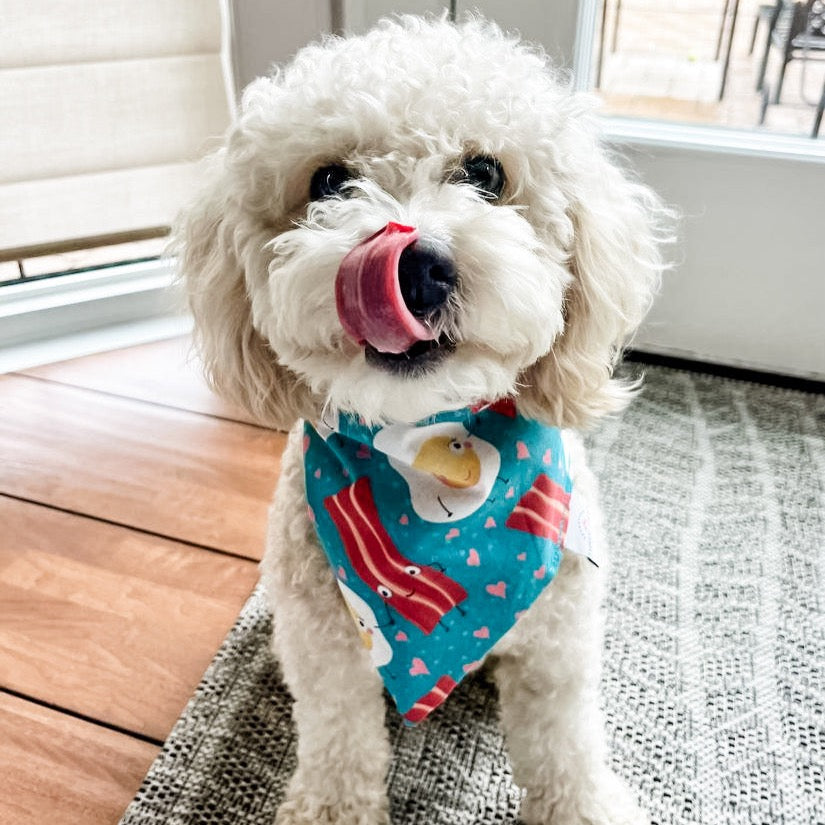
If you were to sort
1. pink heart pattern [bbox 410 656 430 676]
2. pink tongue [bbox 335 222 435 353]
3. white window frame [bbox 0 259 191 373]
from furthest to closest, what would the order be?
white window frame [bbox 0 259 191 373] < pink heart pattern [bbox 410 656 430 676] < pink tongue [bbox 335 222 435 353]

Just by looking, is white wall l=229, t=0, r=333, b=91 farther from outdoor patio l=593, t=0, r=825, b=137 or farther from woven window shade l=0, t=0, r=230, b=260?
outdoor patio l=593, t=0, r=825, b=137

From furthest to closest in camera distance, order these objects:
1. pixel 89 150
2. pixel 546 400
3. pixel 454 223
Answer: pixel 89 150 < pixel 546 400 < pixel 454 223

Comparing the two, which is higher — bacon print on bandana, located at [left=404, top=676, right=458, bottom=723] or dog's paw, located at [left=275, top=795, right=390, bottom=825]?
bacon print on bandana, located at [left=404, top=676, right=458, bottom=723]

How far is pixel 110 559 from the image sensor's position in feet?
4.39

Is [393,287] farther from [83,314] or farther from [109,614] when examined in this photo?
[83,314]

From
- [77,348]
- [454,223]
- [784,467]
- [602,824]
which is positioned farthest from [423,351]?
[77,348]

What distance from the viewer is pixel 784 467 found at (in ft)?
4.91

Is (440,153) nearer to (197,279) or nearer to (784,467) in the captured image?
(197,279)

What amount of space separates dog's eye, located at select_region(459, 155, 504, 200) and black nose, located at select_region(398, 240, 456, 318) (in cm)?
14

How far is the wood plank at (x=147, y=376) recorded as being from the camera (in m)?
1.70

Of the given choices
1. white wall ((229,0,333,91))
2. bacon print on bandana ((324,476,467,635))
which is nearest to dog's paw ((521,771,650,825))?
bacon print on bandana ((324,476,467,635))

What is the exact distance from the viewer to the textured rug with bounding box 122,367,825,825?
3.30 feet

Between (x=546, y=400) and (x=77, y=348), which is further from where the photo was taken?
(x=77, y=348)

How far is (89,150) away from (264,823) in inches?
48.5
